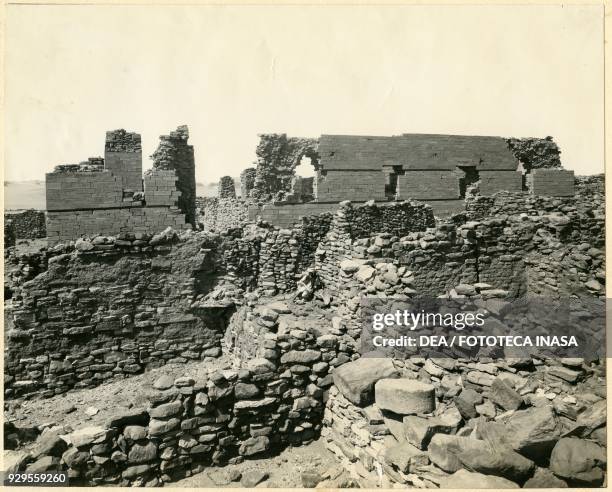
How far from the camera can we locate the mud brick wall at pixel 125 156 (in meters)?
12.9

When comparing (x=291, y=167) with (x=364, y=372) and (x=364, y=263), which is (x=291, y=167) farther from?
(x=364, y=372)

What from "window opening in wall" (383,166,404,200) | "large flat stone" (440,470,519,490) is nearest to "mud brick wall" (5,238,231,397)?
"large flat stone" (440,470,519,490)

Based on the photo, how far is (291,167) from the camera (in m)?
15.9

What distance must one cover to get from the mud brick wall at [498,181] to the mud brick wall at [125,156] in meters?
14.5

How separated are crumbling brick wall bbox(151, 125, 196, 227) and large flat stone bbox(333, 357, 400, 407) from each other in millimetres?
8264

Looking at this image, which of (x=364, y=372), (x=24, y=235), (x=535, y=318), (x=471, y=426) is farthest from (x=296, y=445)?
(x=24, y=235)

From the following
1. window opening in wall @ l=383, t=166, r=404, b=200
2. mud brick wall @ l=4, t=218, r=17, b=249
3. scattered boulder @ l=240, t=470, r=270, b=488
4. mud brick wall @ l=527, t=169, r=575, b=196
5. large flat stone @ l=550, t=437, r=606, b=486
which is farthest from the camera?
mud brick wall @ l=527, t=169, r=575, b=196

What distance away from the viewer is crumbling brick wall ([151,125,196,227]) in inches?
462

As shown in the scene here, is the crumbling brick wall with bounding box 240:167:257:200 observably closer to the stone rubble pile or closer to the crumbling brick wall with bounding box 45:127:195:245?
the crumbling brick wall with bounding box 45:127:195:245

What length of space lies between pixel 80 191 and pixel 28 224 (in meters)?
11.7

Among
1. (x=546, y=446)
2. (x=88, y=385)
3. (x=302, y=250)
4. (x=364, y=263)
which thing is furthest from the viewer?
(x=302, y=250)

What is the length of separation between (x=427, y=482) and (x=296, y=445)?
194 cm

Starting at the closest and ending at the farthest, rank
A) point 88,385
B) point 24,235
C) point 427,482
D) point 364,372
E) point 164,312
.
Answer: point 427,482, point 364,372, point 88,385, point 164,312, point 24,235

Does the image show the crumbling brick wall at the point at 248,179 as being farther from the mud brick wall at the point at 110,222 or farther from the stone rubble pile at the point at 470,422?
the stone rubble pile at the point at 470,422
